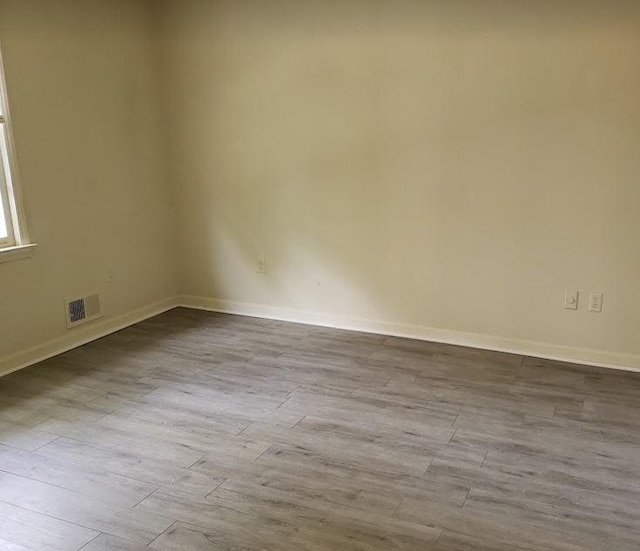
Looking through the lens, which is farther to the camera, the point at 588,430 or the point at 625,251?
the point at 625,251

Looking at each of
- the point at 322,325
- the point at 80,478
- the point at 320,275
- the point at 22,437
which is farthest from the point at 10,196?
the point at 322,325

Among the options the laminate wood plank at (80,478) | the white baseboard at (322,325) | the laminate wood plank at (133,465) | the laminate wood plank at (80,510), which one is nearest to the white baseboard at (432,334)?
the white baseboard at (322,325)

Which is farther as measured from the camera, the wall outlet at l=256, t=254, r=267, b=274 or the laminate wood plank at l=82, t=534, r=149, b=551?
the wall outlet at l=256, t=254, r=267, b=274

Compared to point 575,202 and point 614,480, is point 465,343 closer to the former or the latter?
point 575,202

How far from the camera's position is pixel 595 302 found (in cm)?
369

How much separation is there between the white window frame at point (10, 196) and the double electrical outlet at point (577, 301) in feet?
11.2

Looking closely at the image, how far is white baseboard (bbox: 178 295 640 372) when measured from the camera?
372cm

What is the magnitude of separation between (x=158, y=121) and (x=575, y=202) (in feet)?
10.5

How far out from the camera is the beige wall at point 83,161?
3.71 metres

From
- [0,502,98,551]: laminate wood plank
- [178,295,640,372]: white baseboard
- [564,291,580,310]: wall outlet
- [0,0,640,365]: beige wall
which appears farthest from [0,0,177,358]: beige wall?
[564,291,580,310]: wall outlet

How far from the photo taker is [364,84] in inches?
160

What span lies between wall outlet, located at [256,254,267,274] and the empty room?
→ 28 millimetres

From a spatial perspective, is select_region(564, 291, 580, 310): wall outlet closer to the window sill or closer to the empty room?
the empty room

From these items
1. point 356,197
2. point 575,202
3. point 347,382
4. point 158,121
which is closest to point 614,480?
point 347,382
